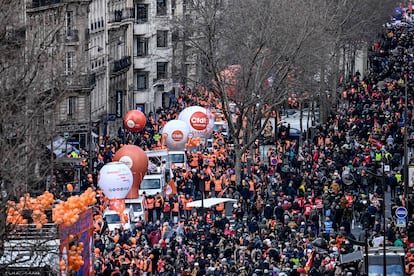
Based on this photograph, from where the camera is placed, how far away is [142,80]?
113062 millimetres

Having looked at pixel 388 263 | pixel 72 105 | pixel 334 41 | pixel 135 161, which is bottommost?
pixel 388 263

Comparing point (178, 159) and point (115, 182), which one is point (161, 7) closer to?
point (178, 159)

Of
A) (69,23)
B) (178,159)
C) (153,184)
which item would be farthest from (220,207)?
(69,23)

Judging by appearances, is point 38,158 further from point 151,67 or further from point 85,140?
point 151,67

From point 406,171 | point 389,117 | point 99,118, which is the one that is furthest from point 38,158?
point 99,118

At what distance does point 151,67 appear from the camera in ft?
377

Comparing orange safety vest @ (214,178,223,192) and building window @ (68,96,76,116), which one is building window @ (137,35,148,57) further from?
orange safety vest @ (214,178,223,192)

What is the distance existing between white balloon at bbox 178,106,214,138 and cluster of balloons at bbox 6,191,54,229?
4204cm

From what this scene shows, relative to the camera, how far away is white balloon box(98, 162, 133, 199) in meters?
67.9

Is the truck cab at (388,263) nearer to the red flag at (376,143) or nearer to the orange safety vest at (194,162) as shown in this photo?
the red flag at (376,143)

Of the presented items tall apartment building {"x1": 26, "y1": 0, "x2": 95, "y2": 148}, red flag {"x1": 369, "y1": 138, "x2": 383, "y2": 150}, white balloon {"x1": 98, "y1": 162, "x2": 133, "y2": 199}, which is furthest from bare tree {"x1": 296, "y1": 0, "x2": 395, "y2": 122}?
white balloon {"x1": 98, "y1": 162, "x2": 133, "y2": 199}

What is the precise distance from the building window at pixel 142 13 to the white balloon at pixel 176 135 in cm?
2752

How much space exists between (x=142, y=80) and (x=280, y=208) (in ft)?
162

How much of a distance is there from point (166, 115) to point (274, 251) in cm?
4624
